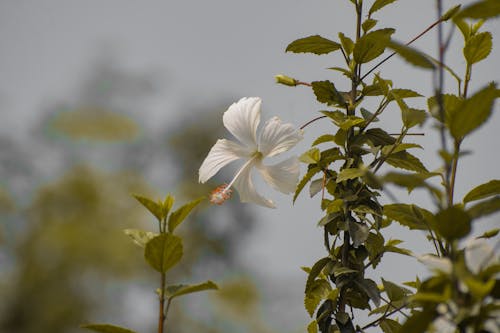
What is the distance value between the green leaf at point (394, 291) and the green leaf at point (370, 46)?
10.9 inches

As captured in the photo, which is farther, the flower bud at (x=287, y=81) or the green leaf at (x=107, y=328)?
the flower bud at (x=287, y=81)

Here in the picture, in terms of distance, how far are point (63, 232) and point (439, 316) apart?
7988mm

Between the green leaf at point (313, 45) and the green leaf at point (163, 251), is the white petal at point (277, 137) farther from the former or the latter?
the green leaf at point (163, 251)

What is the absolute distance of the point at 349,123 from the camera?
69 centimetres

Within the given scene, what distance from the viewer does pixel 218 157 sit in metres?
0.81

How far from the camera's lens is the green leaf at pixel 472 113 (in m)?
0.43

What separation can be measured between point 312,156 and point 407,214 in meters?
0.17

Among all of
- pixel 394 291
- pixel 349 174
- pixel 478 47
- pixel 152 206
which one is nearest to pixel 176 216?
pixel 152 206

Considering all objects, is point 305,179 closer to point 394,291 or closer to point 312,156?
point 312,156

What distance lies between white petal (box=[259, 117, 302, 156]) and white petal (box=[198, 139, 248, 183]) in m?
0.04

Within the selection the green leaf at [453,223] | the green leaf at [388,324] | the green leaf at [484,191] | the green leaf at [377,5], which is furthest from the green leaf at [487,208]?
the green leaf at [377,5]

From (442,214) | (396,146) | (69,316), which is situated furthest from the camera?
(69,316)

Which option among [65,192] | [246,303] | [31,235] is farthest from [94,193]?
[246,303]

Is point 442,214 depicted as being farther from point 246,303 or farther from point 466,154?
point 246,303
